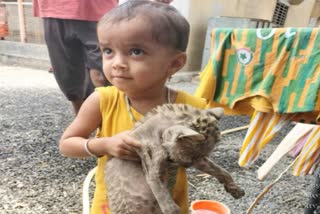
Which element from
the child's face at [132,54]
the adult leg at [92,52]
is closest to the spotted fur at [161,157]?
the child's face at [132,54]

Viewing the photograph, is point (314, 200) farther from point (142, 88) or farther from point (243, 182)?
point (142, 88)

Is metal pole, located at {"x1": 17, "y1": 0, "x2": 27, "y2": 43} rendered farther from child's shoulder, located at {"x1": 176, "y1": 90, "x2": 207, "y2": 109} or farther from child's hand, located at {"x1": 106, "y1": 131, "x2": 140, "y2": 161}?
child's hand, located at {"x1": 106, "y1": 131, "x2": 140, "y2": 161}

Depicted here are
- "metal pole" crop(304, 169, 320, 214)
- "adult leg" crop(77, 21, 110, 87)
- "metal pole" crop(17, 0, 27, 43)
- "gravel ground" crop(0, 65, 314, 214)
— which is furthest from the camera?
"metal pole" crop(17, 0, 27, 43)

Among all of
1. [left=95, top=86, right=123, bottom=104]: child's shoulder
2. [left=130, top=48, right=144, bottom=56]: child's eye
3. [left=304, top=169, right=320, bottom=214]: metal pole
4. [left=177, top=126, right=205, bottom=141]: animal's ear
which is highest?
[left=130, top=48, right=144, bottom=56]: child's eye

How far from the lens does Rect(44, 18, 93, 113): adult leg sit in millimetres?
2273

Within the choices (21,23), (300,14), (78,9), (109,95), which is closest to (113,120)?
(109,95)

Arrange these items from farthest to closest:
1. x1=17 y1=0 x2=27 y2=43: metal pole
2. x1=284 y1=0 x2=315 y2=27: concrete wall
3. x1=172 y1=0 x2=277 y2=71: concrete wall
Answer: x1=284 y1=0 x2=315 y2=27: concrete wall < x1=17 y1=0 x2=27 y2=43: metal pole < x1=172 y1=0 x2=277 y2=71: concrete wall

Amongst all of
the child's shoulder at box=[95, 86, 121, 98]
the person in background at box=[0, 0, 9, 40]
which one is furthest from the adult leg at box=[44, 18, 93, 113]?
the person in background at box=[0, 0, 9, 40]

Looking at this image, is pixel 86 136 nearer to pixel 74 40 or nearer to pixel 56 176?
pixel 56 176

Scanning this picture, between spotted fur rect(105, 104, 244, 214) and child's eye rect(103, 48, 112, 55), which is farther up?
child's eye rect(103, 48, 112, 55)

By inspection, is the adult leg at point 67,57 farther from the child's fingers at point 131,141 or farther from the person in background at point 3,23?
the person in background at point 3,23

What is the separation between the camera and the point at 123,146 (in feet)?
2.82

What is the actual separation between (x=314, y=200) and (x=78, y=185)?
1.39 m

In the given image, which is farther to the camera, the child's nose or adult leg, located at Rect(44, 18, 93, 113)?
adult leg, located at Rect(44, 18, 93, 113)
